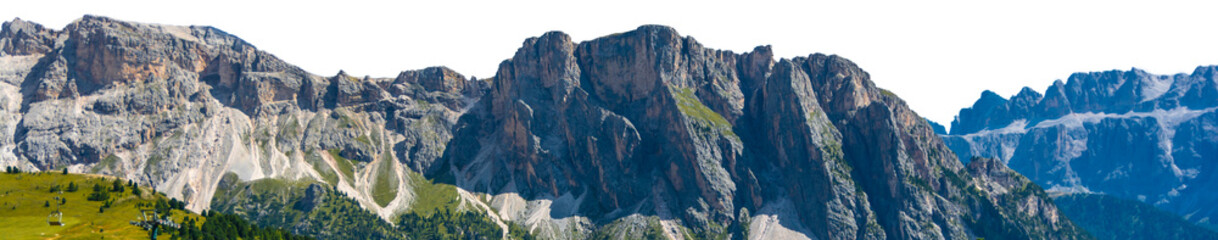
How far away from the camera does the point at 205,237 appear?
647 feet

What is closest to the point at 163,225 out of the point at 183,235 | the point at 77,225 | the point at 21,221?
the point at 183,235

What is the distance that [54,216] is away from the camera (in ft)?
648

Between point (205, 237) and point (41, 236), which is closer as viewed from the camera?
point (41, 236)

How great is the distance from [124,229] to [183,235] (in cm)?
1364

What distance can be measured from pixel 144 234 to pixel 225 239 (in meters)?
18.2

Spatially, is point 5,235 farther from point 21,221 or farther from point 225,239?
point 225,239

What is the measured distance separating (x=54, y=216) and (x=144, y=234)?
99.8 ft

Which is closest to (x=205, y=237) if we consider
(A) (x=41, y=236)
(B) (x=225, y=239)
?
(B) (x=225, y=239)

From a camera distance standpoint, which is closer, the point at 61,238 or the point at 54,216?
the point at 61,238

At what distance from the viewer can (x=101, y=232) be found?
615ft

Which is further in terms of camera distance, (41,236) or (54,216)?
(54,216)

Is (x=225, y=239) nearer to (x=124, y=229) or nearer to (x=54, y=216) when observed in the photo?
(x=124, y=229)

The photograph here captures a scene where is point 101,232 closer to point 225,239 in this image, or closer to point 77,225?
point 77,225

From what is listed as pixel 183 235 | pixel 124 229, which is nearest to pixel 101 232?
pixel 124 229
